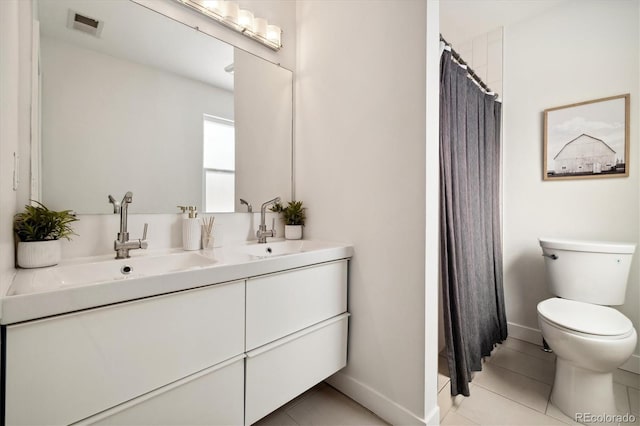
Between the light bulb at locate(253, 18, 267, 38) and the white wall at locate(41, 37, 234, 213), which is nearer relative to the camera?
the white wall at locate(41, 37, 234, 213)

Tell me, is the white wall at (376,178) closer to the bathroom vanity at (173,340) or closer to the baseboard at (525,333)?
the bathroom vanity at (173,340)

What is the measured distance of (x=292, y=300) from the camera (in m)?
1.31

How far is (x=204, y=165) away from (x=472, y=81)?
5.59 ft

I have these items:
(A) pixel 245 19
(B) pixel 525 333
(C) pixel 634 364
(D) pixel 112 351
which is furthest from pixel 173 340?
(C) pixel 634 364

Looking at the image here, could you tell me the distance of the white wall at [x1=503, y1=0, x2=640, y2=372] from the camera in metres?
1.79

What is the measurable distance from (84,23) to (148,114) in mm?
400

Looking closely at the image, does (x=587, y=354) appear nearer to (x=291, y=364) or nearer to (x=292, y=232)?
(x=291, y=364)

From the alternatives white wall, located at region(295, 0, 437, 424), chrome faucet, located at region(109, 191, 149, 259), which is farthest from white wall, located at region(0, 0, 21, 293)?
white wall, located at region(295, 0, 437, 424)

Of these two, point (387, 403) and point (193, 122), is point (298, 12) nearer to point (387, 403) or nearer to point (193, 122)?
point (193, 122)

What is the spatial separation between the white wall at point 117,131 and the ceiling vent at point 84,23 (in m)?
0.08

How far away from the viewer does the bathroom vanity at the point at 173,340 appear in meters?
0.73

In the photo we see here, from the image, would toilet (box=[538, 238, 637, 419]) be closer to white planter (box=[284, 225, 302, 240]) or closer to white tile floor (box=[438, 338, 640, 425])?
white tile floor (box=[438, 338, 640, 425])

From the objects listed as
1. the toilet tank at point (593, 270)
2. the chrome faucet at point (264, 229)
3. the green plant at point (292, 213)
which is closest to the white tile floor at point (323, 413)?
the chrome faucet at point (264, 229)

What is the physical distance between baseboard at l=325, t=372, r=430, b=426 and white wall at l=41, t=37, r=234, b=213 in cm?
128
